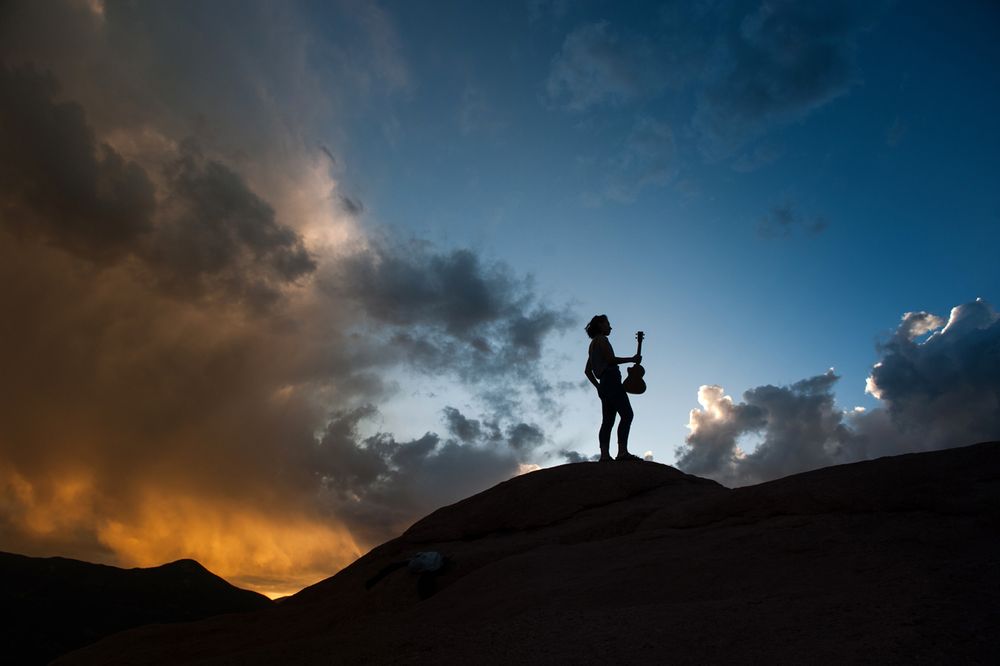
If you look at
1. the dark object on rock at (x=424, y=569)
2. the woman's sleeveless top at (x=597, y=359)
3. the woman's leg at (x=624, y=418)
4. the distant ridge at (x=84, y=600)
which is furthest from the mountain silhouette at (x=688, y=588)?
the distant ridge at (x=84, y=600)

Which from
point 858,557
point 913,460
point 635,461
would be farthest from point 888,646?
point 635,461

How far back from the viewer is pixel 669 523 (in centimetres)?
818

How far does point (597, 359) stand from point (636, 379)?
38.6 inches

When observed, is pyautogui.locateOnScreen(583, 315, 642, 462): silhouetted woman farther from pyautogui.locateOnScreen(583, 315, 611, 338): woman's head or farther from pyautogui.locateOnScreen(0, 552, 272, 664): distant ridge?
pyautogui.locateOnScreen(0, 552, 272, 664): distant ridge


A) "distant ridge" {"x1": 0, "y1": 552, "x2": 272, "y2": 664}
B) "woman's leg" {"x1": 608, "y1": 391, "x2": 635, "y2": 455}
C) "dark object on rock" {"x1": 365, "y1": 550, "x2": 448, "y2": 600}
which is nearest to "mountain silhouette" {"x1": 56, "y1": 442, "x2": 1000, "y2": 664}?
"dark object on rock" {"x1": 365, "y1": 550, "x2": 448, "y2": 600}

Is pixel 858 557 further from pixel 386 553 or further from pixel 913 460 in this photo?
pixel 386 553

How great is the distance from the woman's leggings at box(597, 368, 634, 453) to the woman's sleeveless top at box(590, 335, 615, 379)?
0.16m

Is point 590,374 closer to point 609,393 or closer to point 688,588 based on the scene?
point 609,393

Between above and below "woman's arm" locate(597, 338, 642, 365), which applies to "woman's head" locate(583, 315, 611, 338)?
above

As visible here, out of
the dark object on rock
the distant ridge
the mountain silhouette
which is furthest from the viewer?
the distant ridge

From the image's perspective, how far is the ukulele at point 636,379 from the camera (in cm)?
1294

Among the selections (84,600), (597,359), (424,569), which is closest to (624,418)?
(597,359)

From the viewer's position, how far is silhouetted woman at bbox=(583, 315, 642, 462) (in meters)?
12.6

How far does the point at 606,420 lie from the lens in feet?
41.9
